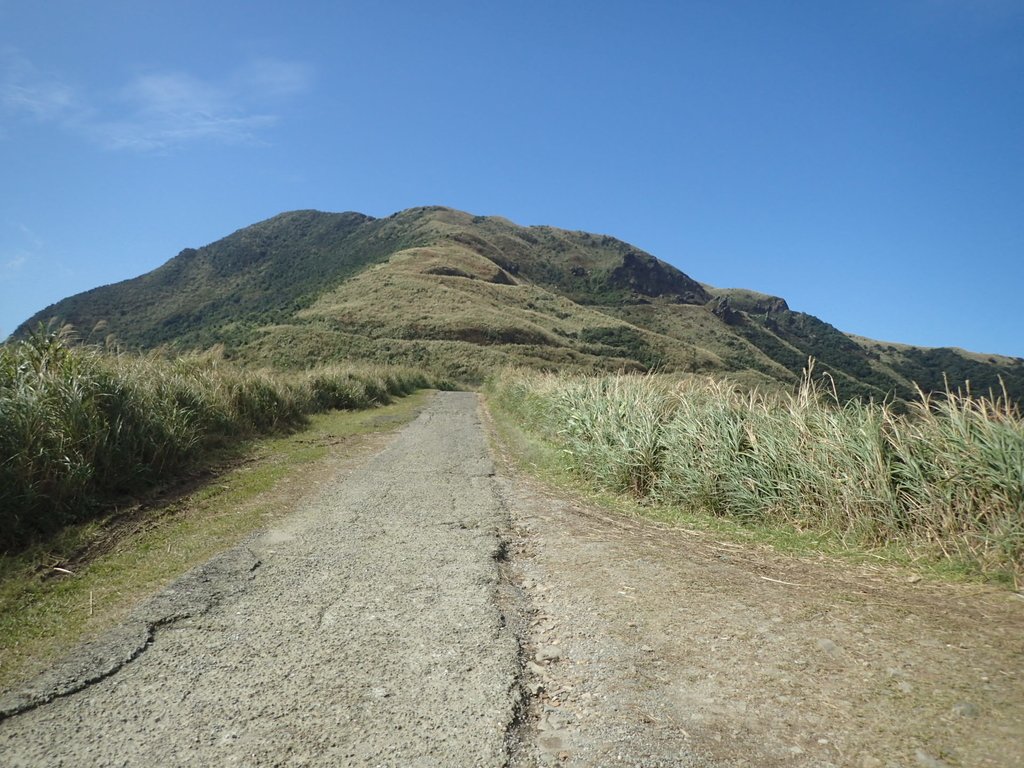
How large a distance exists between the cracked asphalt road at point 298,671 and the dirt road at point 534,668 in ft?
0.04

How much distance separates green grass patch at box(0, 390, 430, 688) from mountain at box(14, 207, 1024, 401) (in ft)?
13.1

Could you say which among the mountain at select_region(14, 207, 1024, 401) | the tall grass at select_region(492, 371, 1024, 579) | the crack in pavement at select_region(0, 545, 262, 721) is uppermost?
the mountain at select_region(14, 207, 1024, 401)

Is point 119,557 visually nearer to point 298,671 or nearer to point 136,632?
point 136,632

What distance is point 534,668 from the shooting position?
9.80 ft

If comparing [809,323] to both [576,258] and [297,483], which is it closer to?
[576,258]

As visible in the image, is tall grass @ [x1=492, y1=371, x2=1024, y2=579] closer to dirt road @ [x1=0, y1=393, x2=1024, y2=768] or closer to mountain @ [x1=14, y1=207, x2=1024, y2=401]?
dirt road @ [x1=0, y1=393, x2=1024, y2=768]

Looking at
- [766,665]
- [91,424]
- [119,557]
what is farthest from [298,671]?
[91,424]

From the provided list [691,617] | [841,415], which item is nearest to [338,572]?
[691,617]

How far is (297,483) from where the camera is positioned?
7.50m

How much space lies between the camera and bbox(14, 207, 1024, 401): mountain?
45250 millimetres

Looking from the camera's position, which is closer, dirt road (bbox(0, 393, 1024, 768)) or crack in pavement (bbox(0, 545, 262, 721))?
dirt road (bbox(0, 393, 1024, 768))

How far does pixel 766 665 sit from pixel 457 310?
195 ft

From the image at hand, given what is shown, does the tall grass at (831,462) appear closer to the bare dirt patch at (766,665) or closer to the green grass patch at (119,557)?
the bare dirt patch at (766,665)

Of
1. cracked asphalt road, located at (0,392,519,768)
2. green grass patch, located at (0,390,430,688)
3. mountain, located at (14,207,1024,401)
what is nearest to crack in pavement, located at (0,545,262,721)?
cracked asphalt road, located at (0,392,519,768)
